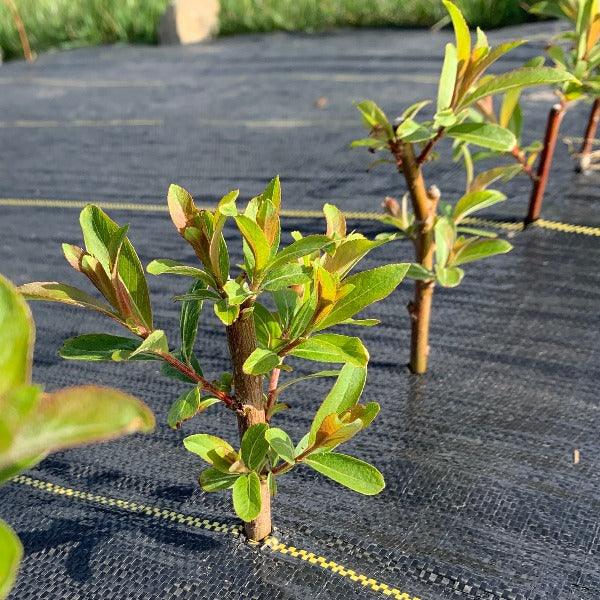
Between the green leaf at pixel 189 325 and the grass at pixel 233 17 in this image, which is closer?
the green leaf at pixel 189 325

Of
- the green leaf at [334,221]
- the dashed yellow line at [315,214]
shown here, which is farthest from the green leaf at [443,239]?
the green leaf at [334,221]

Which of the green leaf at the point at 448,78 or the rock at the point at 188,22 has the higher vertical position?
the green leaf at the point at 448,78

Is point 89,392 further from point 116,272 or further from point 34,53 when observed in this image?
point 34,53

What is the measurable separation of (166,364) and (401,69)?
10.5ft

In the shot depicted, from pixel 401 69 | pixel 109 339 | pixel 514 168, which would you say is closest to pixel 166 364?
pixel 109 339

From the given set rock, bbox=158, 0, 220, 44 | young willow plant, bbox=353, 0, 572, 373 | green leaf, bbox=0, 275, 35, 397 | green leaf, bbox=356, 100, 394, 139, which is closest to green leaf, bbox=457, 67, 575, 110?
young willow plant, bbox=353, 0, 572, 373

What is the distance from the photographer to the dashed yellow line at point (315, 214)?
1.90 meters

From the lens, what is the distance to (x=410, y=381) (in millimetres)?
1455

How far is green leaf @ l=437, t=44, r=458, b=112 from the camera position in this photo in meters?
1.11

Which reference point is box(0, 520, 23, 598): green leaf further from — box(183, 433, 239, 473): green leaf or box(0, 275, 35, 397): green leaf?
box(183, 433, 239, 473): green leaf

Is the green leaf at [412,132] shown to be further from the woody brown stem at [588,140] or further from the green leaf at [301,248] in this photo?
the woody brown stem at [588,140]

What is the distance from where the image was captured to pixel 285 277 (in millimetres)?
779

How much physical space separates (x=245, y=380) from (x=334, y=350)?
0.48ft

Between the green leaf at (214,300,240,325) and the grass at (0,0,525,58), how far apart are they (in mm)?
5070
